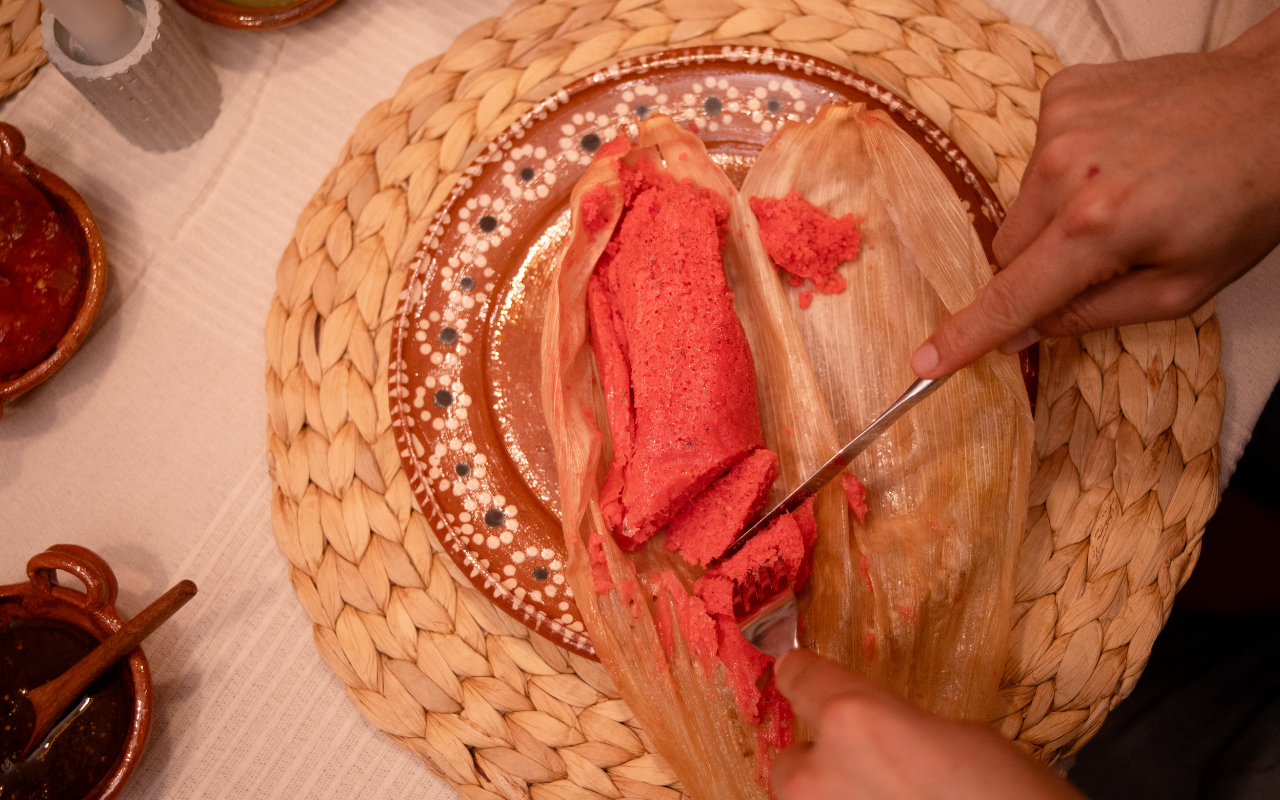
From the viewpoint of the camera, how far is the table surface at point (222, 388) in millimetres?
1848

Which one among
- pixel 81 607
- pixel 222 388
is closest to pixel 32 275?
pixel 222 388

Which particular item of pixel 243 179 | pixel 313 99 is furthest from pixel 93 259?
pixel 313 99

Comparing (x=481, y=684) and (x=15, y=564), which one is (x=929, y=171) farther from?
(x=15, y=564)

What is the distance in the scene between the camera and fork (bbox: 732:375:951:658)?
1610 millimetres

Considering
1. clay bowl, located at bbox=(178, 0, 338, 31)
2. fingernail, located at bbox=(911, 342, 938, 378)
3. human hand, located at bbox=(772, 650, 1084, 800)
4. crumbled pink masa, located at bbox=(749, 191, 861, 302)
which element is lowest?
human hand, located at bbox=(772, 650, 1084, 800)

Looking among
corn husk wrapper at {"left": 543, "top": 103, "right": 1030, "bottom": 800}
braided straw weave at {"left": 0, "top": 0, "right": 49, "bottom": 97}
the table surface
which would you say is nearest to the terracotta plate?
corn husk wrapper at {"left": 543, "top": 103, "right": 1030, "bottom": 800}

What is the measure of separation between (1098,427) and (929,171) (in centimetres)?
72

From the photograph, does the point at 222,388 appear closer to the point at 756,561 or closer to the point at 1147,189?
the point at 756,561

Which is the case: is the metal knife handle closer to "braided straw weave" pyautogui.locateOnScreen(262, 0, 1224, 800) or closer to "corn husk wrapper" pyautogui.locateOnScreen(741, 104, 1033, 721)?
"corn husk wrapper" pyautogui.locateOnScreen(741, 104, 1033, 721)

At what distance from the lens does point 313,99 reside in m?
2.09

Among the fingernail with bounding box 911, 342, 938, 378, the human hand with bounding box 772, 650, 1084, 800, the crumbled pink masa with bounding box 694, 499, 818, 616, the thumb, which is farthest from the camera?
the crumbled pink masa with bounding box 694, 499, 818, 616

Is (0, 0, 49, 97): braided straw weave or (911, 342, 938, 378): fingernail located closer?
(911, 342, 938, 378): fingernail

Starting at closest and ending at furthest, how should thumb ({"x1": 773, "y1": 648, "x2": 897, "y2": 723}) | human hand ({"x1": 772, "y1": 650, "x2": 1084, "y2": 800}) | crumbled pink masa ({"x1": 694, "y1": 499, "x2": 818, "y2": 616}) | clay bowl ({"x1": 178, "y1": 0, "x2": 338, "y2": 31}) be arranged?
human hand ({"x1": 772, "y1": 650, "x2": 1084, "y2": 800}) → thumb ({"x1": 773, "y1": 648, "x2": 897, "y2": 723}) → crumbled pink masa ({"x1": 694, "y1": 499, "x2": 818, "y2": 616}) → clay bowl ({"x1": 178, "y1": 0, "x2": 338, "y2": 31})

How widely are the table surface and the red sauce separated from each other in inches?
8.3
